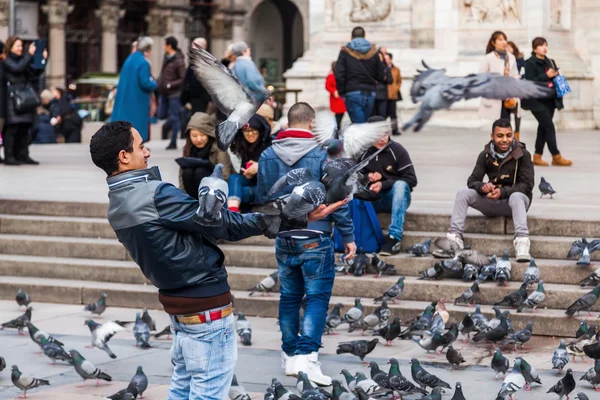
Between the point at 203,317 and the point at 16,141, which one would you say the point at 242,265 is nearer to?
the point at 203,317

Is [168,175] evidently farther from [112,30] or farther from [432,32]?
[112,30]

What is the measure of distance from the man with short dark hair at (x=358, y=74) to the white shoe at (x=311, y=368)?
8765mm

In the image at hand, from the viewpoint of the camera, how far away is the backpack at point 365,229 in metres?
10.0

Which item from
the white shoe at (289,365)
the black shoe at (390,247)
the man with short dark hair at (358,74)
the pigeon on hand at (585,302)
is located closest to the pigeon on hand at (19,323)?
the white shoe at (289,365)

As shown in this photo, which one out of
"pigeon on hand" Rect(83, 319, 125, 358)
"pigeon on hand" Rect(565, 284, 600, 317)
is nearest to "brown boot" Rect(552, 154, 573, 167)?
"pigeon on hand" Rect(565, 284, 600, 317)

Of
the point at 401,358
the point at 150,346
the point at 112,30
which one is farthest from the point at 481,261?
the point at 112,30

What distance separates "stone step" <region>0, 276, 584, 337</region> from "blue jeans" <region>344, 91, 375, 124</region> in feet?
20.2

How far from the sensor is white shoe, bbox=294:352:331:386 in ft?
23.8

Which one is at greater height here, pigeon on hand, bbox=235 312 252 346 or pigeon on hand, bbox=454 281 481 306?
pigeon on hand, bbox=454 281 481 306

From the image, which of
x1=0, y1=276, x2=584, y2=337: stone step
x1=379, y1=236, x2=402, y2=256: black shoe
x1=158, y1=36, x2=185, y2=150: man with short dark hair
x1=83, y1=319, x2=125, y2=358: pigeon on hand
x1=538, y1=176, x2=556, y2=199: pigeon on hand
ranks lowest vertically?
x1=0, y1=276, x2=584, y2=337: stone step

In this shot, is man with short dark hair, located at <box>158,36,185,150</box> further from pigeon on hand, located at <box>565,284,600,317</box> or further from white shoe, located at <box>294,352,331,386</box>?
white shoe, located at <box>294,352,331,386</box>

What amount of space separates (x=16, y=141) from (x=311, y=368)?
9529mm

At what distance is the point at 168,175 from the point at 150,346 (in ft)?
17.7

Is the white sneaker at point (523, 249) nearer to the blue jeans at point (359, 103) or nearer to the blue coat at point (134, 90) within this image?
the blue jeans at point (359, 103)
